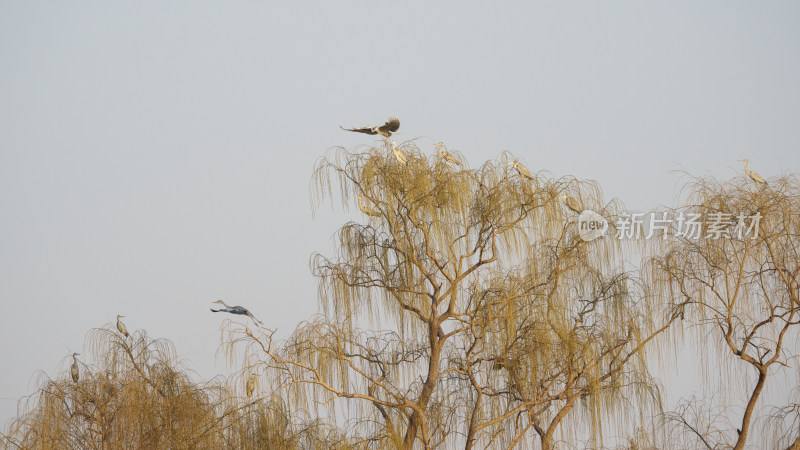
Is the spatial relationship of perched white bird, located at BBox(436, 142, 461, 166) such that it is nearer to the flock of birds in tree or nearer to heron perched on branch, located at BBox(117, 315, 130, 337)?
the flock of birds in tree

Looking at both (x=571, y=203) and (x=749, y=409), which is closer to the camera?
(x=749, y=409)

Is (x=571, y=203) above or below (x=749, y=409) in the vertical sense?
above

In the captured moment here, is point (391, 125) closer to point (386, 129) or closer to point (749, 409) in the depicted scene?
point (386, 129)

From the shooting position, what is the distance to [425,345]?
12172mm

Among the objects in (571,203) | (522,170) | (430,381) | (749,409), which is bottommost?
(749,409)

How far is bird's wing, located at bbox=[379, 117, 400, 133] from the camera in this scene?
12078 mm

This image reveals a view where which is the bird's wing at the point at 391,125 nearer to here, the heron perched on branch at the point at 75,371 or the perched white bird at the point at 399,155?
the perched white bird at the point at 399,155

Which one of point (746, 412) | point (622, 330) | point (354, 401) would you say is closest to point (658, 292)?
point (622, 330)

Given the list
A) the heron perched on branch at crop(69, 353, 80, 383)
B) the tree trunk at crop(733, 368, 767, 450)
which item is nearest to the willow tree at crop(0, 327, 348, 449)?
the heron perched on branch at crop(69, 353, 80, 383)

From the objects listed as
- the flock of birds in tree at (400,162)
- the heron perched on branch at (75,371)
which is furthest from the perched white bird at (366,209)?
the heron perched on branch at (75,371)

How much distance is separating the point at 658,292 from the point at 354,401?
2.82 m

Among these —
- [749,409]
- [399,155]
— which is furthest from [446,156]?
[749,409]

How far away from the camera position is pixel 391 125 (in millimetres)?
12102

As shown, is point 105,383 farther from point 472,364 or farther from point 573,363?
point 573,363
